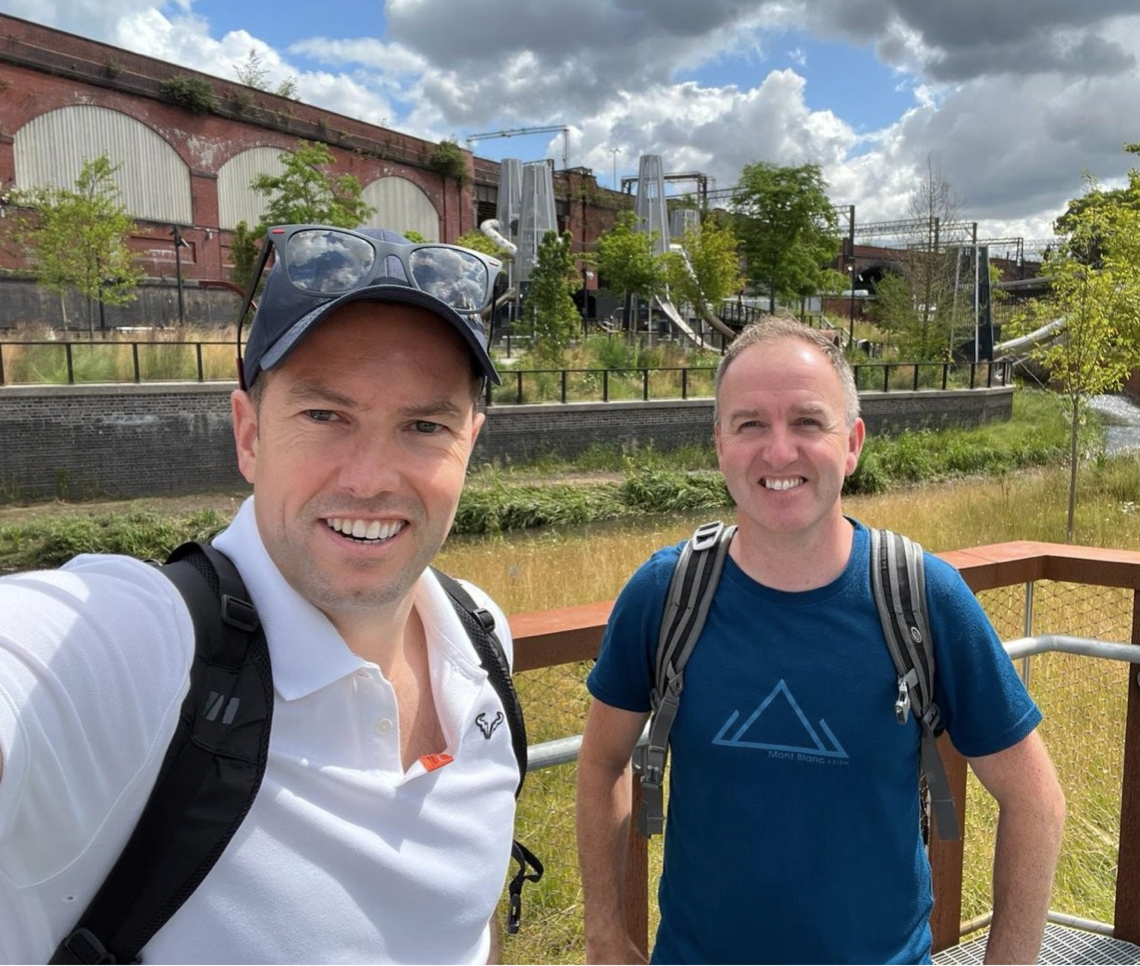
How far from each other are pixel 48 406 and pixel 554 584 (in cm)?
1358

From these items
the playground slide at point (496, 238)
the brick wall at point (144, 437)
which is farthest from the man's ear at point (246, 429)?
the playground slide at point (496, 238)

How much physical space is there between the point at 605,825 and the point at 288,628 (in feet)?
2.98

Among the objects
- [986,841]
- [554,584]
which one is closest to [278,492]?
[986,841]

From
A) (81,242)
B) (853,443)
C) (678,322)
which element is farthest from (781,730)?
(678,322)

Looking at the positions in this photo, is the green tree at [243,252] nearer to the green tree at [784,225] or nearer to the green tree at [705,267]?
the green tree at [705,267]

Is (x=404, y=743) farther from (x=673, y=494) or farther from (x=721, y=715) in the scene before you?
(x=673, y=494)

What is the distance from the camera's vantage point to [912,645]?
1.61 m

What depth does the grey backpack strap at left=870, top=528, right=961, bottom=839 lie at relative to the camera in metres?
1.61

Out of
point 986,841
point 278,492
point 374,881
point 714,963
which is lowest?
point 986,841

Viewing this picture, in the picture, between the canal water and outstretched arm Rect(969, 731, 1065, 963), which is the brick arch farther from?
outstretched arm Rect(969, 731, 1065, 963)

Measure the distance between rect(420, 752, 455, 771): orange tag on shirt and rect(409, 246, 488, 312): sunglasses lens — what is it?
65cm

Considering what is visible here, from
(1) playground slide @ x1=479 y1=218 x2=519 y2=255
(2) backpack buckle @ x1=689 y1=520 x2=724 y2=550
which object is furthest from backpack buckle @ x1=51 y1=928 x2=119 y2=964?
(1) playground slide @ x1=479 y1=218 x2=519 y2=255

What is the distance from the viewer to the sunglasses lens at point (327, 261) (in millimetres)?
1315

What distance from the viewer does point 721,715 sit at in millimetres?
1645
